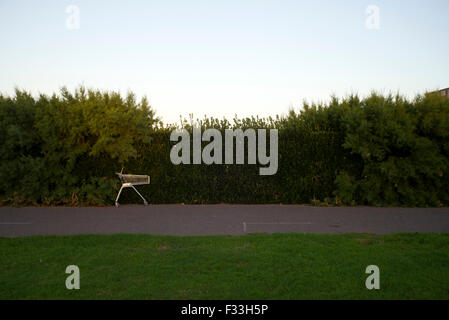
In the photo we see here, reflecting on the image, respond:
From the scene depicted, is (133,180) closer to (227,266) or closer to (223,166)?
(223,166)

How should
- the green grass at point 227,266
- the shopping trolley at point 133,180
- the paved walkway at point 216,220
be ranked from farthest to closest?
1. the shopping trolley at point 133,180
2. the paved walkway at point 216,220
3. the green grass at point 227,266

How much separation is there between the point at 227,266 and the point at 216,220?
4.43 metres

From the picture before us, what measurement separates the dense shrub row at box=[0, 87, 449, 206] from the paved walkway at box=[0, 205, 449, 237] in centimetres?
74

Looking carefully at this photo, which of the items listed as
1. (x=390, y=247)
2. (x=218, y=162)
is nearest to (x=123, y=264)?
(x=390, y=247)

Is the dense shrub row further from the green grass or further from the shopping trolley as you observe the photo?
the green grass

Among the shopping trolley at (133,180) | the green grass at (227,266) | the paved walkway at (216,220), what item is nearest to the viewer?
the green grass at (227,266)

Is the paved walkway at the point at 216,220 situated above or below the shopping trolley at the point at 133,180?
below

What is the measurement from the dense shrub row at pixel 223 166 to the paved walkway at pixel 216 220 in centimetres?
74

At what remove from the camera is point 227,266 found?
567 cm

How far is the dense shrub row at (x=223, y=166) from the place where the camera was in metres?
12.5

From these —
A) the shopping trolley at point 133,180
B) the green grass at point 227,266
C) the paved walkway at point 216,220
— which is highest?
the shopping trolley at point 133,180

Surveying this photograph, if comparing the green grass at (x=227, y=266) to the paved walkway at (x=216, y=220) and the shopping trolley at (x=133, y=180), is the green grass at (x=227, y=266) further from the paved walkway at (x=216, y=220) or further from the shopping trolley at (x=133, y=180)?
the shopping trolley at (x=133, y=180)

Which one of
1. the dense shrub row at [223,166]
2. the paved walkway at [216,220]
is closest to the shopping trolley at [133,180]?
the dense shrub row at [223,166]

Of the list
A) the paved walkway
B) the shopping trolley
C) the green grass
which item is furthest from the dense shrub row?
the green grass
